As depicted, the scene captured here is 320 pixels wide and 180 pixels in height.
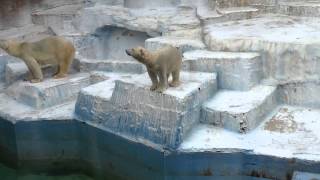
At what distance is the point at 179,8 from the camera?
9094 millimetres

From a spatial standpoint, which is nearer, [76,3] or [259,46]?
[259,46]

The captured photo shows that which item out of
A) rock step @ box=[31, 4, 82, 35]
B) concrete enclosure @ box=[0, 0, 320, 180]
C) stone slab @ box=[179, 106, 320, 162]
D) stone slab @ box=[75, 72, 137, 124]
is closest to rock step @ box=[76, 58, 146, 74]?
concrete enclosure @ box=[0, 0, 320, 180]

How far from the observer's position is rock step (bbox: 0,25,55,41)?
8.70 metres

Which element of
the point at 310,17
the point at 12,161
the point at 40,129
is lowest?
the point at 12,161

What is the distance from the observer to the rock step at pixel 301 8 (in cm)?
796

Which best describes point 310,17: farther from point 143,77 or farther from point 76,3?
point 76,3

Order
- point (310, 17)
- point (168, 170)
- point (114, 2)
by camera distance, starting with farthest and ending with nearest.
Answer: point (114, 2)
point (310, 17)
point (168, 170)

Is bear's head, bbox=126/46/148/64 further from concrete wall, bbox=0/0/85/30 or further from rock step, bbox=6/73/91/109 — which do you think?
concrete wall, bbox=0/0/85/30

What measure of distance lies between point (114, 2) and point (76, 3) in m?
0.97

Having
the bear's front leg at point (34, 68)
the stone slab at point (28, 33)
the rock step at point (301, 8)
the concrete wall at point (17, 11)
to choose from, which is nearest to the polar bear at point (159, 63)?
the bear's front leg at point (34, 68)

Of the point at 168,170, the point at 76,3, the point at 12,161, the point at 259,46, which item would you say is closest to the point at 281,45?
the point at 259,46

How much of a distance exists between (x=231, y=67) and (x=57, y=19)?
4.12m

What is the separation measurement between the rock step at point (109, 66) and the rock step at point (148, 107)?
1.08 meters

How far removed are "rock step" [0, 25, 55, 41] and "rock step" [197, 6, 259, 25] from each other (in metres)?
2.82
